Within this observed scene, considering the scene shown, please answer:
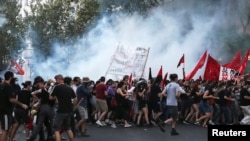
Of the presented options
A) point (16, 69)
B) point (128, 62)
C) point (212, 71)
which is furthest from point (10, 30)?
point (212, 71)

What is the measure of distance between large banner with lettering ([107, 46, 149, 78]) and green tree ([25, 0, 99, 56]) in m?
18.1

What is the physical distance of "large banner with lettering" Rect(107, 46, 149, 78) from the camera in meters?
20.4

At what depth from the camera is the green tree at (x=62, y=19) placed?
3866 cm

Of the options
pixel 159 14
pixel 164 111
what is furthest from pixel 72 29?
pixel 164 111

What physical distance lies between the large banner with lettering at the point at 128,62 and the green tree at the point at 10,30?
19887 mm

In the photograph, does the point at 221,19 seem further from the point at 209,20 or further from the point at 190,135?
the point at 190,135

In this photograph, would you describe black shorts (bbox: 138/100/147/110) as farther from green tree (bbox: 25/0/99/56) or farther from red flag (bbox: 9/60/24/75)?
green tree (bbox: 25/0/99/56)

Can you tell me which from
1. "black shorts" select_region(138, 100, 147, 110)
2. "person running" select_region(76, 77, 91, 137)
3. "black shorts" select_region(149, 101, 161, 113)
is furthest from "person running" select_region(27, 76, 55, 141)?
"black shorts" select_region(149, 101, 161, 113)

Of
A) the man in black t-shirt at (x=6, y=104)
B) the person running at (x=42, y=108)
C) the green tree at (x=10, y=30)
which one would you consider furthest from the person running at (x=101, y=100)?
the green tree at (x=10, y=30)

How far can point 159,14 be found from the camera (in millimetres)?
40312

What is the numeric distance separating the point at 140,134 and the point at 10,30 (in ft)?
89.0

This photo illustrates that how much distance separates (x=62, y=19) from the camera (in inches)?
1558

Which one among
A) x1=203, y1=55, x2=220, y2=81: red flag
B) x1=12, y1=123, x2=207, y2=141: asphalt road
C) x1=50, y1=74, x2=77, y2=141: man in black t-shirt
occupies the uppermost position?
x1=203, y1=55, x2=220, y2=81: red flag

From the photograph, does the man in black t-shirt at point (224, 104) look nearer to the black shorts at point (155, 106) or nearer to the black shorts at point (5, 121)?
the black shorts at point (155, 106)
